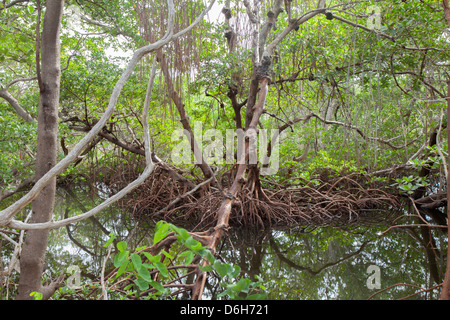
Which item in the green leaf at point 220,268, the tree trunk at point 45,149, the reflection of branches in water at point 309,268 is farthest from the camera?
the reflection of branches in water at point 309,268

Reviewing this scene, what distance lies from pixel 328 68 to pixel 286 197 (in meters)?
1.78

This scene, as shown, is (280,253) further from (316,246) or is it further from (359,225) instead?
(359,225)

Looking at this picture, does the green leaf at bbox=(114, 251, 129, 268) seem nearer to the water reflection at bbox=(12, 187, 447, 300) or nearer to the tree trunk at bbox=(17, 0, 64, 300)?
the tree trunk at bbox=(17, 0, 64, 300)

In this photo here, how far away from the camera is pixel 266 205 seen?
444cm

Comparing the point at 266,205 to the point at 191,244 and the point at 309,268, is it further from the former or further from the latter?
the point at 191,244

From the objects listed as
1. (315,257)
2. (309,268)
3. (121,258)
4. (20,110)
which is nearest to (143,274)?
(121,258)

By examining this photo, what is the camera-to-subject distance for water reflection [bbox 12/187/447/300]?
2651 millimetres

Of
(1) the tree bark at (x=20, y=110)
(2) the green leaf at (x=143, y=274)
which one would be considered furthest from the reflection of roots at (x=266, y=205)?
(2) the green leaf at (x=143, y=274)

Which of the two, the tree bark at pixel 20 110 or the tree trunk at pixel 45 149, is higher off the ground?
the tree bark at pixel 20 110

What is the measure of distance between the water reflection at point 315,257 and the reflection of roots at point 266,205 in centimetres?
25

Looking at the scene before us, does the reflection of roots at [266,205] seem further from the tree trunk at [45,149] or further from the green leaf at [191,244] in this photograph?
the green leaf at [191,244]

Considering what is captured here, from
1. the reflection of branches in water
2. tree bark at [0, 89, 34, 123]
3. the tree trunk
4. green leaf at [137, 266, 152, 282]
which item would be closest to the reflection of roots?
the reflection of branches in water

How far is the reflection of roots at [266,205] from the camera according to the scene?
174 inches

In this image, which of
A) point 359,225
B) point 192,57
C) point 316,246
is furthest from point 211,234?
point 359,225
